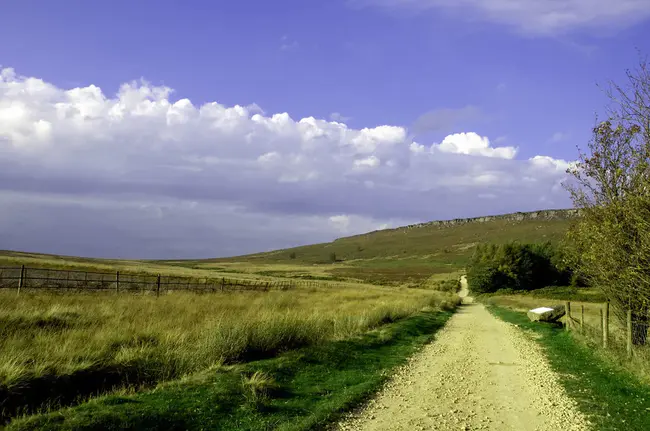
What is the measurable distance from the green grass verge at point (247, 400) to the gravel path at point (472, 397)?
2.14 feet

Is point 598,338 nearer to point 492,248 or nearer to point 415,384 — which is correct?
point 415,384

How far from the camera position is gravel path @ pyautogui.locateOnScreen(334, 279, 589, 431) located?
27.3ft

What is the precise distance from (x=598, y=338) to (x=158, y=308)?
17.2m

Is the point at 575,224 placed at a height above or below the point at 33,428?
above

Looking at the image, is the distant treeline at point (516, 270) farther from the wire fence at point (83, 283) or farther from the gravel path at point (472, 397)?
the gravel path at point (472, 397)

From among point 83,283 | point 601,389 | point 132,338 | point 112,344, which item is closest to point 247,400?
point 112,344

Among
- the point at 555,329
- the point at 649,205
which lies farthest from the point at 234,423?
the point at 555,329

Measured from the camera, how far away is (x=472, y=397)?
10.2 meters

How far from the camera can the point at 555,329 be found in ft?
82.7

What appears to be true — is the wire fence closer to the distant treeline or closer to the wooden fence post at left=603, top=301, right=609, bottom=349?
the wooden fence post at left=603, top=301, right=609, bottom=349

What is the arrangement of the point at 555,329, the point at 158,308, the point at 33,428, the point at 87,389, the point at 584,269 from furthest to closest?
the point at 555,329 < the point at 158,308 < the point at 584,269 < the point at 87,389 < the point at 33,428

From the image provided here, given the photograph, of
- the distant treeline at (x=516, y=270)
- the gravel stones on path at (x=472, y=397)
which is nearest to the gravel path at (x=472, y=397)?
the gravel stones on path at (x=472, y=397)

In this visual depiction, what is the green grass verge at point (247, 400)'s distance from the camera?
297 inches

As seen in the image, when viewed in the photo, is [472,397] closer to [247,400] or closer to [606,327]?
[247,400]
